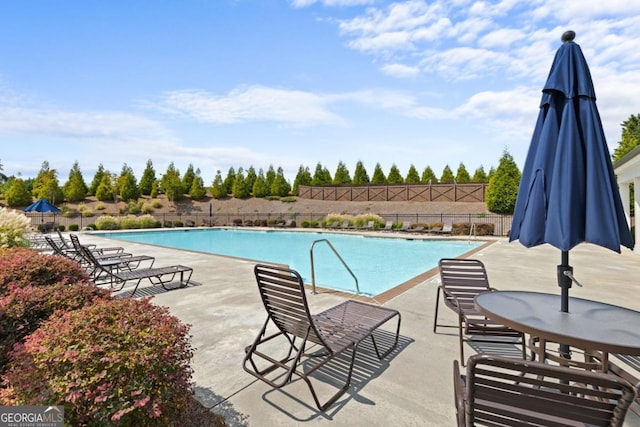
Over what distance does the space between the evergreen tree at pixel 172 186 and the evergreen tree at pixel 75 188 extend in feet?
24.2

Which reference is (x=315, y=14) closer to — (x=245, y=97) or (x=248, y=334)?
(x=245, y=97)

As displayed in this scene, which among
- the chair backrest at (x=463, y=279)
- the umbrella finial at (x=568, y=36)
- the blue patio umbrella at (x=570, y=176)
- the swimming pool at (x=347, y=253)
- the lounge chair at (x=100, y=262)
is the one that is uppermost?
the umbrella finial at (x=568, y=36)

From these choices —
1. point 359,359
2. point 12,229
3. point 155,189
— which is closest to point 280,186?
point 155,189

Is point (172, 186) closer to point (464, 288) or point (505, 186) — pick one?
point (505, 186)

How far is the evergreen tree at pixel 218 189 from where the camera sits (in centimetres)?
3372

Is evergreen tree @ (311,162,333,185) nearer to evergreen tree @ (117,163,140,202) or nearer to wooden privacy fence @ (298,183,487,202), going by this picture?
wooden privacy fence @ (298,183,487,202)

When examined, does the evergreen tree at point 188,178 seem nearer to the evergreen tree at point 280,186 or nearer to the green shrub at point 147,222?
the evergreen tree at point 280,186

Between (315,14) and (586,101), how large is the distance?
23.0ft

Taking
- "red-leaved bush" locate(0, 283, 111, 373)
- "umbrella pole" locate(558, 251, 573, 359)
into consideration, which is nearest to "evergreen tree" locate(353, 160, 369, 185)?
"umbrella pole" locate(558, 251, 573, 359)

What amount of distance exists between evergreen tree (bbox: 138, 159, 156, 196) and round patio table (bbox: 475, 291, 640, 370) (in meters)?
37.7

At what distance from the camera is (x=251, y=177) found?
35094 mm

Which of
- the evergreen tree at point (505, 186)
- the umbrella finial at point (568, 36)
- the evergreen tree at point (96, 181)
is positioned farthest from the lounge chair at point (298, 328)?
the evergreen tree at point (96, 181)

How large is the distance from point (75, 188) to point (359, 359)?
124 ft

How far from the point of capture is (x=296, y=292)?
7.59ft
